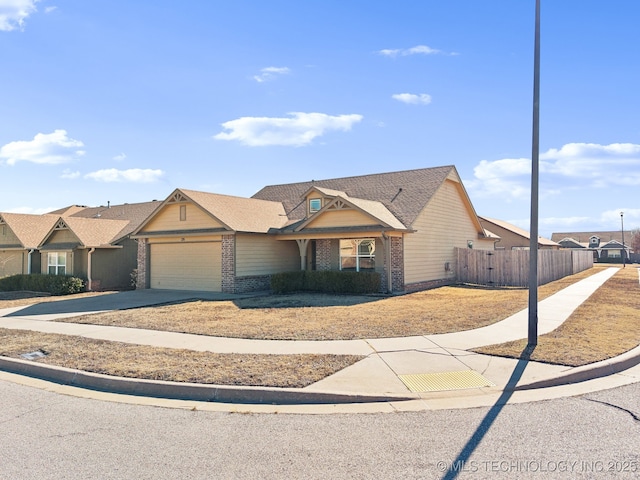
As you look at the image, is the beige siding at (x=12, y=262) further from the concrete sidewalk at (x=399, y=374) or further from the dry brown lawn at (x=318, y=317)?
the concrete sidewalk at (x=399, y=374)

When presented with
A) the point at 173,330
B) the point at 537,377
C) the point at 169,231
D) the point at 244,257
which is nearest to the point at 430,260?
the point at 244,257

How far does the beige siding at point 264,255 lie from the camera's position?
21.2 meters

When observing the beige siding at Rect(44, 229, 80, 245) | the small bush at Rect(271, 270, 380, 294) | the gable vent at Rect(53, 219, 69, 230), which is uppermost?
the gable vent at Rect(53, 219, 69, 230)

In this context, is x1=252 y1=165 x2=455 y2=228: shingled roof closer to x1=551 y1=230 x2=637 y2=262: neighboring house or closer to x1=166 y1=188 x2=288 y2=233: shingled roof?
x1=166 y1=188 x2=288 y2=233: shingled roof

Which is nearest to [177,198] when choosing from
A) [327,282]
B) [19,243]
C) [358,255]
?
[327,282]

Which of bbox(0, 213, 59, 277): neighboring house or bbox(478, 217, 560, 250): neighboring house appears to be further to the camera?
bbox(478, 217, 560, 250): neighboring house

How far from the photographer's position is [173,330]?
11.4 meters

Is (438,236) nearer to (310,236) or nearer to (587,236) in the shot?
(310,236)

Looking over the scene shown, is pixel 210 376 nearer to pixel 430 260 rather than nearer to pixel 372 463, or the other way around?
pixel 372 463

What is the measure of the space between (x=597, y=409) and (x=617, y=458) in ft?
5.15

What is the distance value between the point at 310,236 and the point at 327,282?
2.28 meters

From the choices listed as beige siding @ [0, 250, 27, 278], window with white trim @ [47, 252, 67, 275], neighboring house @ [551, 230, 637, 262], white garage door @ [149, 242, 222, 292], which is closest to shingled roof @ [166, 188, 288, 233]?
white garage door @ [149, 242, 222, 292]

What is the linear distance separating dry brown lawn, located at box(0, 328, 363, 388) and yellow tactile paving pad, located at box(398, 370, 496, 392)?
1.22 m

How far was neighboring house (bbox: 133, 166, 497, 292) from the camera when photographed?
20.6 metres
